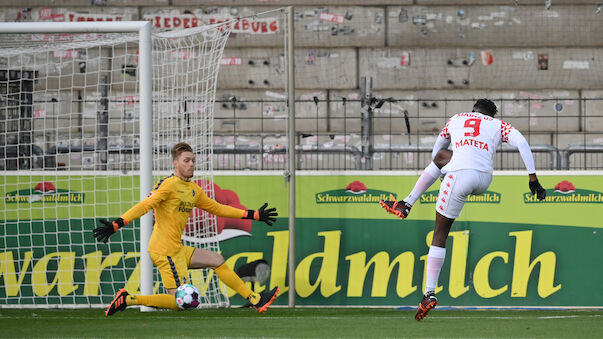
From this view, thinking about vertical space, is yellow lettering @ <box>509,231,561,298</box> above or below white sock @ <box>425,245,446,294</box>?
below

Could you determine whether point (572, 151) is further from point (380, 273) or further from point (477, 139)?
point (477, 139)

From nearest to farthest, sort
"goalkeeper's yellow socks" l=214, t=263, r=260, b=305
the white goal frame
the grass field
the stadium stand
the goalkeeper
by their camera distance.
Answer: the grass field < the goalkeeper < "goalkeeper's yellow socks" l=214, t=263, r=260, b=305 < the white goal frame < the stadium stand

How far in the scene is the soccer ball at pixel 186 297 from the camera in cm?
779

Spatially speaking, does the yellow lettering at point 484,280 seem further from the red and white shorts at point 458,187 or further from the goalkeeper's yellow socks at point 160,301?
the goalkeeper's yellow socks at point 160,301

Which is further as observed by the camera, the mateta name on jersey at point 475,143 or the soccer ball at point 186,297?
the soccer ball at point 186,297

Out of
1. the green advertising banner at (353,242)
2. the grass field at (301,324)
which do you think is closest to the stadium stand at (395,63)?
the green advertising banner at (353,242)

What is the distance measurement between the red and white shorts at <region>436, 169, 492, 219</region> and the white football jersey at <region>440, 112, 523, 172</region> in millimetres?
50

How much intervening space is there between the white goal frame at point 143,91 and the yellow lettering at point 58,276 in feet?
4.38

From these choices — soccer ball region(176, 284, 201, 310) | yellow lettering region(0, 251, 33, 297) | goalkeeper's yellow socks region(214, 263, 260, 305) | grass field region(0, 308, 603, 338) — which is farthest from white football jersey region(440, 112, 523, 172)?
yellow lettering region(0, 251, 33, 297)

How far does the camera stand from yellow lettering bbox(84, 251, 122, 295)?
428 inches

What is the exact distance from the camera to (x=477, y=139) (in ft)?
25.1

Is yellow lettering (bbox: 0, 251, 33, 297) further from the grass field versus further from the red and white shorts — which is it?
the red and white shorts

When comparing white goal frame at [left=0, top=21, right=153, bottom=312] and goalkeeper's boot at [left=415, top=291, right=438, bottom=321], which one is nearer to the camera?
goalkeeper's boot at [left=415, top=291, right=438, bottom=321]

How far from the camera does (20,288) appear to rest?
35.6 ft
